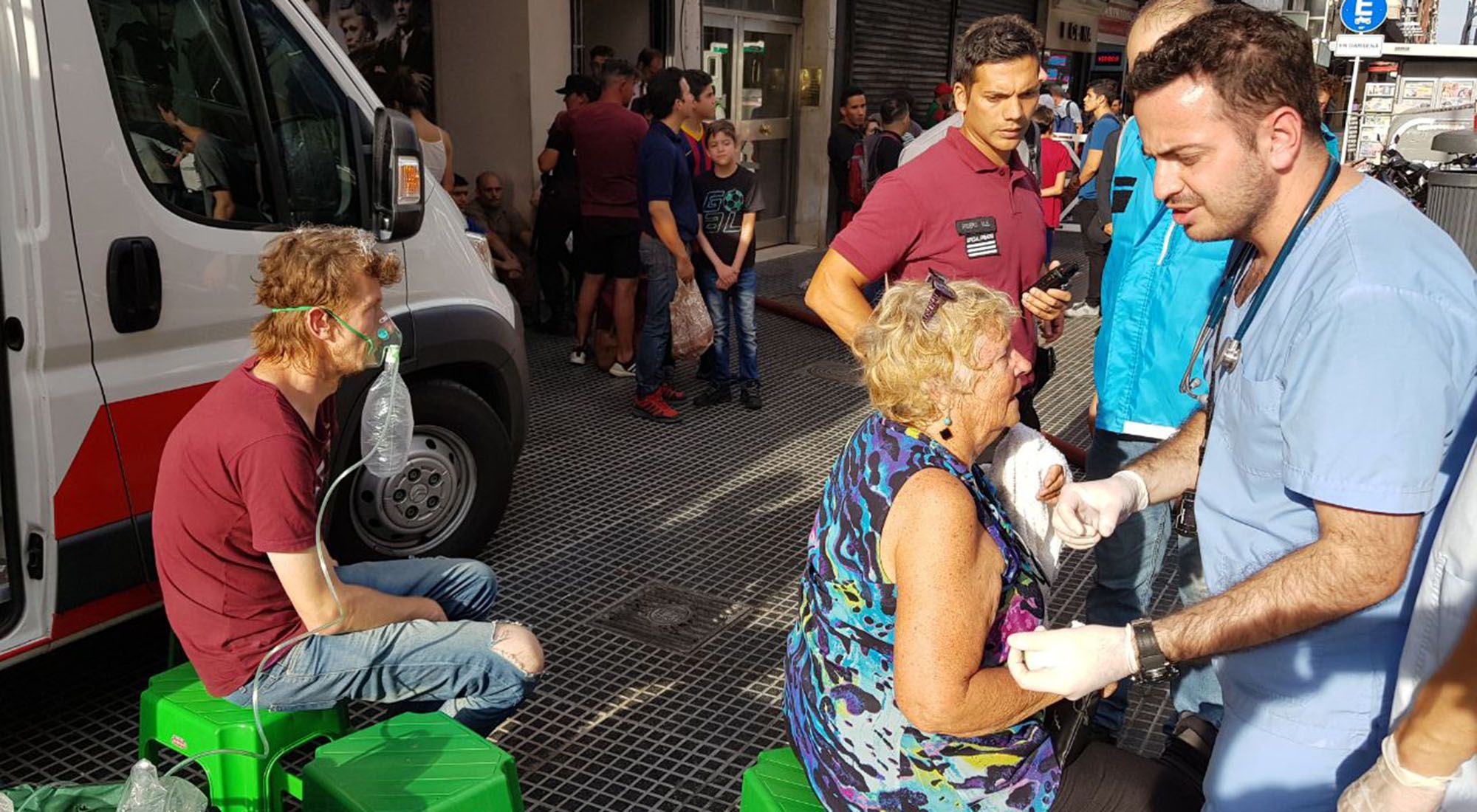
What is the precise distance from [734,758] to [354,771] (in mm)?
1252

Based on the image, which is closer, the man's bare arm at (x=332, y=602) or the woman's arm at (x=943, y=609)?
the woman's arm at (x=943, y=609)

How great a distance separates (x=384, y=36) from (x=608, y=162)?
2834 mm

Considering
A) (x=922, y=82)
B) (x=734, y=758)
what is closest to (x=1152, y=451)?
(x=734, y=758)

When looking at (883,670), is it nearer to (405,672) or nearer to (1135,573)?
(405,672)

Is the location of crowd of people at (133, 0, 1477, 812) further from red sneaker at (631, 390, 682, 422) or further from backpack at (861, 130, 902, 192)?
backpack at (861, 130, 902, 192)

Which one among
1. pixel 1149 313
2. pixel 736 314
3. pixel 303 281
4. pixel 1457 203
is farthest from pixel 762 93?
pixel 303 281

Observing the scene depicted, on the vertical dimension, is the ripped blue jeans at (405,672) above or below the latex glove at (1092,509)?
below

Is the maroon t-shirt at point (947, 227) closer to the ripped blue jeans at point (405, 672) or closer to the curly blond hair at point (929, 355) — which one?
the curly blond hair at point (929, 355)

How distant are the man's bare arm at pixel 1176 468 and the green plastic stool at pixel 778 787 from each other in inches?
36.0

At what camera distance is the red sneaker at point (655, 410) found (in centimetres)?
663

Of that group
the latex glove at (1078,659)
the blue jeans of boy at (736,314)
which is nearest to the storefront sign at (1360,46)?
the blue jeans of boy at (736,314)

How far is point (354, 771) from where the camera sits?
2373mm

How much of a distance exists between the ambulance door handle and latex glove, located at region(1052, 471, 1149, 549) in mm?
2408

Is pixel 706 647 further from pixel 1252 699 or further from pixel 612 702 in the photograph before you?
pixel 1252 699
